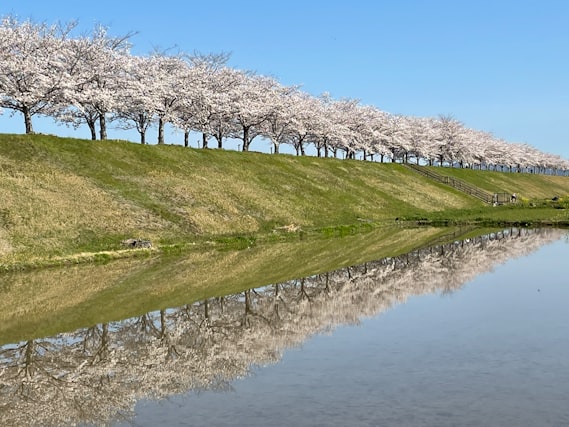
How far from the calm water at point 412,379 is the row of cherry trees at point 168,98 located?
50.9 meters

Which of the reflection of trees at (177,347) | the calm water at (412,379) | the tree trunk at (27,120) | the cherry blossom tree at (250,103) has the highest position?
the cherry blossom tree at (250,103)

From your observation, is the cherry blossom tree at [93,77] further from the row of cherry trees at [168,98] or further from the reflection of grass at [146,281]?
the reflection of grass at [146,281]

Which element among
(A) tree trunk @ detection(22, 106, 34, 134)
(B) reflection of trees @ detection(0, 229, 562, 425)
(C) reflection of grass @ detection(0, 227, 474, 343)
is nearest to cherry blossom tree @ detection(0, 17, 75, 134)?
(A) tree trunk @ detection(22, 106, 34, 134)

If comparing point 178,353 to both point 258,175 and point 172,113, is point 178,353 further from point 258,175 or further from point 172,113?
point 172,113

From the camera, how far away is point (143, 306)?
69.2 feet

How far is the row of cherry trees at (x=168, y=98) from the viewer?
192 feet

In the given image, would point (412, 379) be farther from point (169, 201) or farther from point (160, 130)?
point (160, 130)

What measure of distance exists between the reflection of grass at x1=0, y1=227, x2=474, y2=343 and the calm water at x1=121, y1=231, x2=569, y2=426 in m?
7.92

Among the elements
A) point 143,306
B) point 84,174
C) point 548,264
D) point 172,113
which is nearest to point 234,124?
point 172,113

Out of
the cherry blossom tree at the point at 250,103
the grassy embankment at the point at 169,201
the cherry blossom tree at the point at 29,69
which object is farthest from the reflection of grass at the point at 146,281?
the cherry blossom tree at the point at 250,103

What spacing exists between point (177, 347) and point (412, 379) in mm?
6682

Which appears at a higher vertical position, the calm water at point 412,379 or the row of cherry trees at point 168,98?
the row of cherry trees at point 168,98

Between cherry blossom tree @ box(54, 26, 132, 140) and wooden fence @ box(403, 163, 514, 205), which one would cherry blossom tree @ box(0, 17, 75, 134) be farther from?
wooden fence @ box(403, 163, 514, 205)

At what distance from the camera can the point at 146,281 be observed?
88.0 ft
